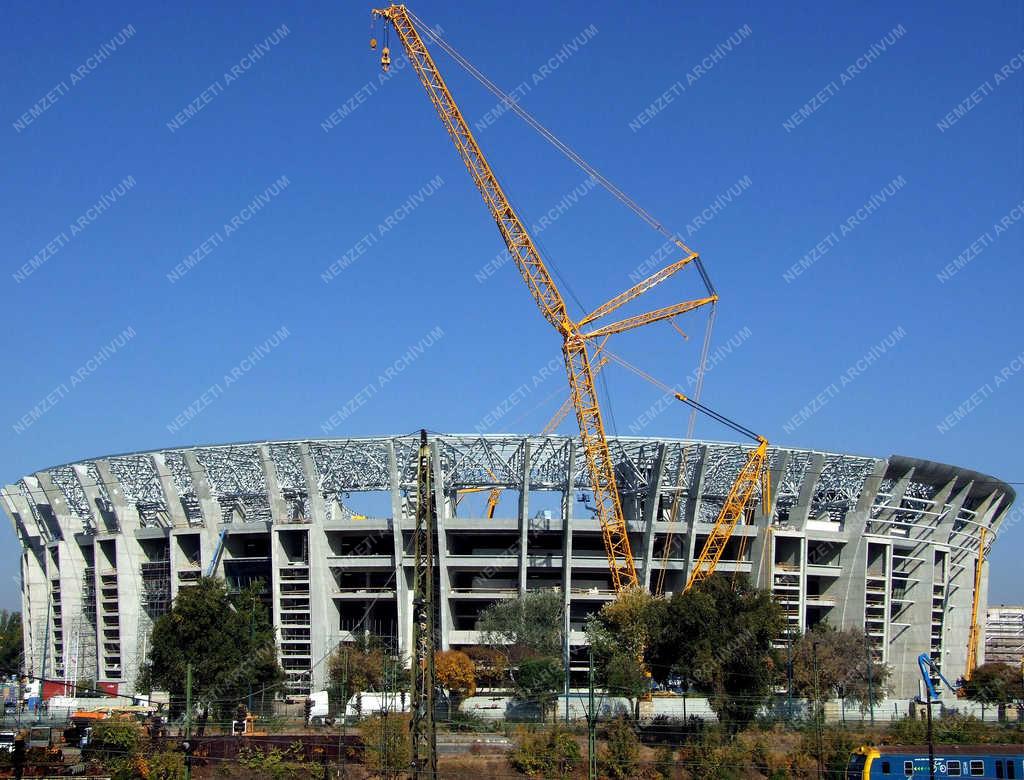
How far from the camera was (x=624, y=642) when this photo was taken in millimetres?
79375

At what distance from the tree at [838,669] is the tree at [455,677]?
23.4m

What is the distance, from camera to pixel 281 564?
9888 cm

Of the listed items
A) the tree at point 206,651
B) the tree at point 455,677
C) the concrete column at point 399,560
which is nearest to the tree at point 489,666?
the tree at point 455,677

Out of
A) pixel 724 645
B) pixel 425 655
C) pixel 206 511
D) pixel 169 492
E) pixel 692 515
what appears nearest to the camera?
pixel 425 655

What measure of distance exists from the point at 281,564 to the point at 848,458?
49353 mm

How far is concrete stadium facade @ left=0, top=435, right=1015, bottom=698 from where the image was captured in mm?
94812

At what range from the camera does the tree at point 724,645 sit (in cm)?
6506

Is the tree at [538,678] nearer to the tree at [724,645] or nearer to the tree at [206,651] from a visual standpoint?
the tree at [724,645]

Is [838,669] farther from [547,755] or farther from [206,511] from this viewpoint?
[206,511]

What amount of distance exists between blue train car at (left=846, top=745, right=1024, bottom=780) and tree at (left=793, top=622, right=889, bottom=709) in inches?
1027

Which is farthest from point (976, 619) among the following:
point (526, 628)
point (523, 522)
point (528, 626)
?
point (526, 628)

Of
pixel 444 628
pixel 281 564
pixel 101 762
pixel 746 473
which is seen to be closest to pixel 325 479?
pixel 281 564

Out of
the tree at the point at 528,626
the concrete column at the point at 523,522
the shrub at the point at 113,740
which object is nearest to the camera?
the shrub at the point at 113,740

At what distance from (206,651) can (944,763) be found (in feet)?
148
